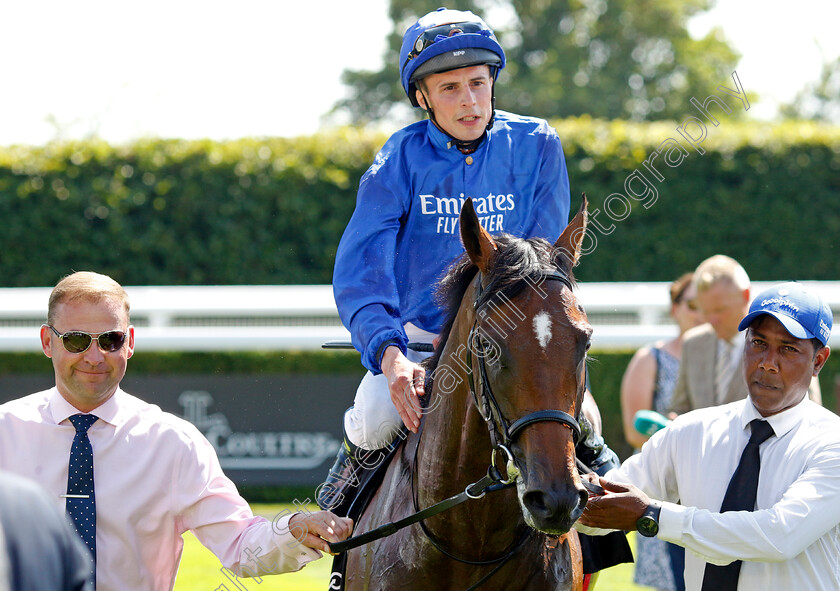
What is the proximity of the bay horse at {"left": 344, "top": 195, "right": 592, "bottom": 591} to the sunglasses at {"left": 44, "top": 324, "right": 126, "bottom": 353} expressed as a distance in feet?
3.17

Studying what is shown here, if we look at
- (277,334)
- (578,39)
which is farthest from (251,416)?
(578,39)

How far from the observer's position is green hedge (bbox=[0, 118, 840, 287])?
11938 millimetres

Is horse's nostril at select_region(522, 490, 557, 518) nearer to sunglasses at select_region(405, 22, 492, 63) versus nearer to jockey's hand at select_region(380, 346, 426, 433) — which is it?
jockey's hand at select_region(380, 346, 426, 433)

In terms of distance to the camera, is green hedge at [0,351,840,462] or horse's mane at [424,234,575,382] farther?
green hedge at [0,351,840,462]

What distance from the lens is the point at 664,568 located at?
17.3ft

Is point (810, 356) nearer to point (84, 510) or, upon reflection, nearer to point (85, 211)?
point (84, 510)

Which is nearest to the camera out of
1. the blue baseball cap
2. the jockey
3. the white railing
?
the blue baseball cap

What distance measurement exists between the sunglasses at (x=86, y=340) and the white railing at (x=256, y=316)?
23.3 ft

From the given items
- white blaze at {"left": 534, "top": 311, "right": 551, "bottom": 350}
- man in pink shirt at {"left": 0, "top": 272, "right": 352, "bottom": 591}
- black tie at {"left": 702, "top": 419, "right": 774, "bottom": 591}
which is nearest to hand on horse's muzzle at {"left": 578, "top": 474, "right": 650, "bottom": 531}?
black tie at {"left": 702, "top": 419, "right": 774, "bottom": 591}

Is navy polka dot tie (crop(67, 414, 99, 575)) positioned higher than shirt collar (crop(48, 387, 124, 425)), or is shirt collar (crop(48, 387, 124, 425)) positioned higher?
shirt collar (crop(48, 387, 124, 425))

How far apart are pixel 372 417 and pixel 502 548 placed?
635mm

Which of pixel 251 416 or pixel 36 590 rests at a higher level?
pixel 251 416

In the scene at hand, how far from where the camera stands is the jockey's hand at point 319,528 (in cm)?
273

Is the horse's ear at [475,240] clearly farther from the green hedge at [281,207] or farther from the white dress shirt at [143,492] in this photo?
the green hedge at [281,207]
